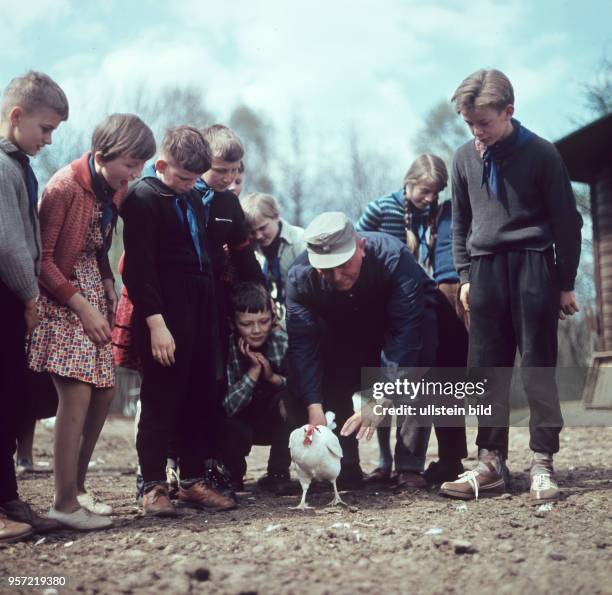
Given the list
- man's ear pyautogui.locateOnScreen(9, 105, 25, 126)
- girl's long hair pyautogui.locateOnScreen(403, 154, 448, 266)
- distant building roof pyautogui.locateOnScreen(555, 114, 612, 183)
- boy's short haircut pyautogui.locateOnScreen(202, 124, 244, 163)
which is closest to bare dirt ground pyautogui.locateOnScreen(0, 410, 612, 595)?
girl's long hair pyautogui.locateOnScreen(403, 154, 448, 266)

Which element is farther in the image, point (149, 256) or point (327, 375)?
point (327, 375)

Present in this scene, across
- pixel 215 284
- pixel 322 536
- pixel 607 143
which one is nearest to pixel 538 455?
pixel 322 536

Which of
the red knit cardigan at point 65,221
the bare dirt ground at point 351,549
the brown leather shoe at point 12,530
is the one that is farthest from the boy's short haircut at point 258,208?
the brown leather shoe at point 12,530

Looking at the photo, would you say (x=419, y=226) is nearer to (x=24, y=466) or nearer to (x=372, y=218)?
(x=372, y=218)

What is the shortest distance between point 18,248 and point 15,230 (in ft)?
0.25

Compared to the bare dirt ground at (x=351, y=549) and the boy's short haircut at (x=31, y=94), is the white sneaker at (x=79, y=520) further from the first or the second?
the boy's short haircut at (x=31, y=94)

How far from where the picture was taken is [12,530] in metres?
3.02

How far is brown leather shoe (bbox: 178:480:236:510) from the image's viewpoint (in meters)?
3.72

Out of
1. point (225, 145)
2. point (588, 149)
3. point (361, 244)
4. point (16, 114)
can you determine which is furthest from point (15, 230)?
point (588, 149)

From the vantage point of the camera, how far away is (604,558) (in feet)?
8.50

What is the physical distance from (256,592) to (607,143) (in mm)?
8768

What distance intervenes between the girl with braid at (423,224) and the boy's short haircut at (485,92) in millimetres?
885

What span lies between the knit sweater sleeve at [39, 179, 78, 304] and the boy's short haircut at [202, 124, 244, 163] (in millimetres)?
1053

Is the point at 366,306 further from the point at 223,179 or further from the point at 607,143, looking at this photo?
the point at 607,143
